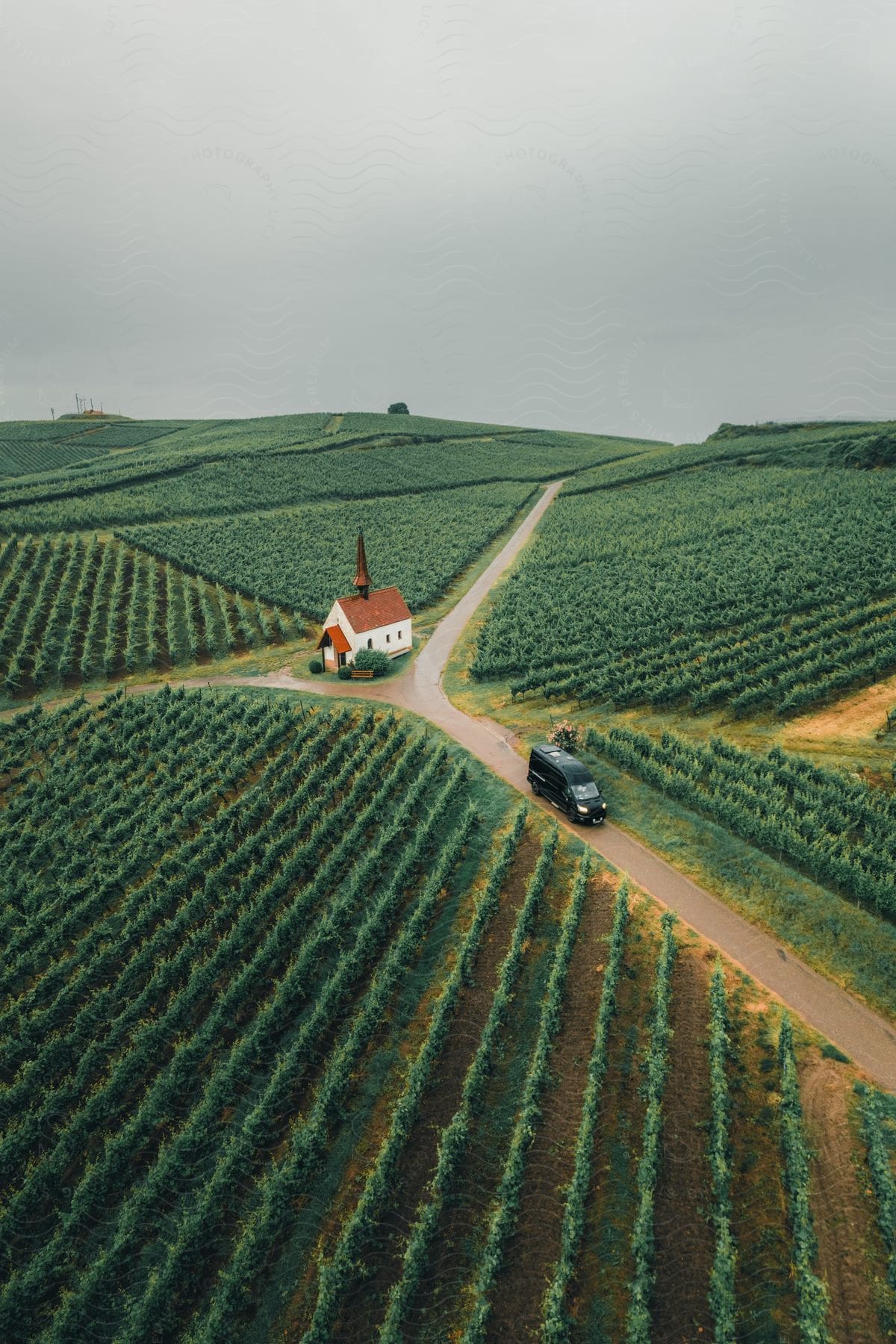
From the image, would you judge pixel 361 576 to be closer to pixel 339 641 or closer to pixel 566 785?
pixel 339 641

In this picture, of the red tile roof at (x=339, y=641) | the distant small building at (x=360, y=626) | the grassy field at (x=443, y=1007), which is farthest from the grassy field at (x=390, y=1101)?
the distant small building at (x=360, y=626)

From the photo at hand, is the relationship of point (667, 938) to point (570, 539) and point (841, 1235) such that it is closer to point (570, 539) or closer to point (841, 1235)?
point (841, 1235)

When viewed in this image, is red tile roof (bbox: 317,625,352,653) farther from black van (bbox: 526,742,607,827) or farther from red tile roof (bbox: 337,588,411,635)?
black van (bbox: 526,742,607,827)

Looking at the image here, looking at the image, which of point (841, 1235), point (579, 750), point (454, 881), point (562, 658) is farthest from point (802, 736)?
point (841, 1235)

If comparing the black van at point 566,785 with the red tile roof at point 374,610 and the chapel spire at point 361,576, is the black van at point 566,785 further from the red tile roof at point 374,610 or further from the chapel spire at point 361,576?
the chapel spire at point 361,576

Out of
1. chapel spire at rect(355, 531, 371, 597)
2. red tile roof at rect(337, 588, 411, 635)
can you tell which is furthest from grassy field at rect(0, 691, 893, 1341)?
chapel spire at rect(355, 531, 371, 597)

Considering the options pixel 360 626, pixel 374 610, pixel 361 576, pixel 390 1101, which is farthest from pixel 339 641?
pixel 390 1101
